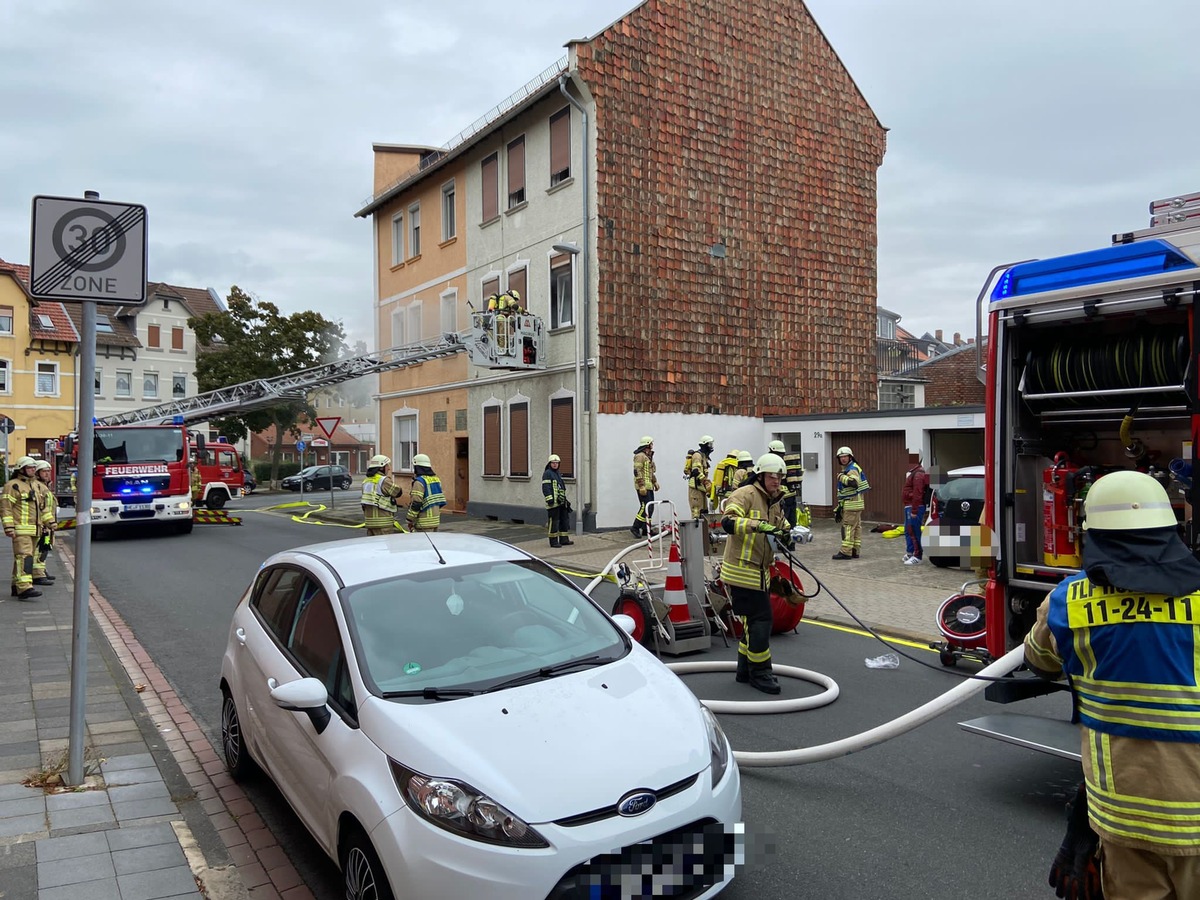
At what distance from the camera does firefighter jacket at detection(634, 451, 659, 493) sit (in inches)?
688

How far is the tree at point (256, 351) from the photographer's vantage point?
1732 inches

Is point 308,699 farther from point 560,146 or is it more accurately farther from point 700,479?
point 560,146

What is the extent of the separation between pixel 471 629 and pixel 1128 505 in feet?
8.92

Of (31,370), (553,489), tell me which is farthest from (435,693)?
(31,370)

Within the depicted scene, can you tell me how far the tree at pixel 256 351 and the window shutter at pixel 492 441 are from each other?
77.3 feet

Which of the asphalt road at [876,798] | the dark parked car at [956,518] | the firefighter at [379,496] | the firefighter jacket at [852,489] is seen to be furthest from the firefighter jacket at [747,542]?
the firefighter jacket at [852,489]

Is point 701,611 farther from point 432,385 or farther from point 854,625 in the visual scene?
point 432,385

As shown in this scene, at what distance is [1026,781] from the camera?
485cm

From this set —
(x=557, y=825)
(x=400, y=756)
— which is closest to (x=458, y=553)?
(x=400, y=756)

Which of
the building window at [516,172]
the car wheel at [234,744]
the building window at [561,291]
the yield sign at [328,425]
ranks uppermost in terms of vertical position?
the building window at [516,172]

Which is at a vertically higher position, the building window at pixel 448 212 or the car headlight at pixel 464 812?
the building window at pixel 448 212

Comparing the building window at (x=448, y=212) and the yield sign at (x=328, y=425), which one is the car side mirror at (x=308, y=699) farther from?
the building window at (x=448, y=212)

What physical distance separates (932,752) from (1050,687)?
144cm

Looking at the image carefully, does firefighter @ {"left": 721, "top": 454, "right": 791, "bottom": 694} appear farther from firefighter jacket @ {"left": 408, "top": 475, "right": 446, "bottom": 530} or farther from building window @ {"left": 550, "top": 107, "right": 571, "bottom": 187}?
building window @ {"left": 550, "top": 107, "right": 571, "bottom": 187}
